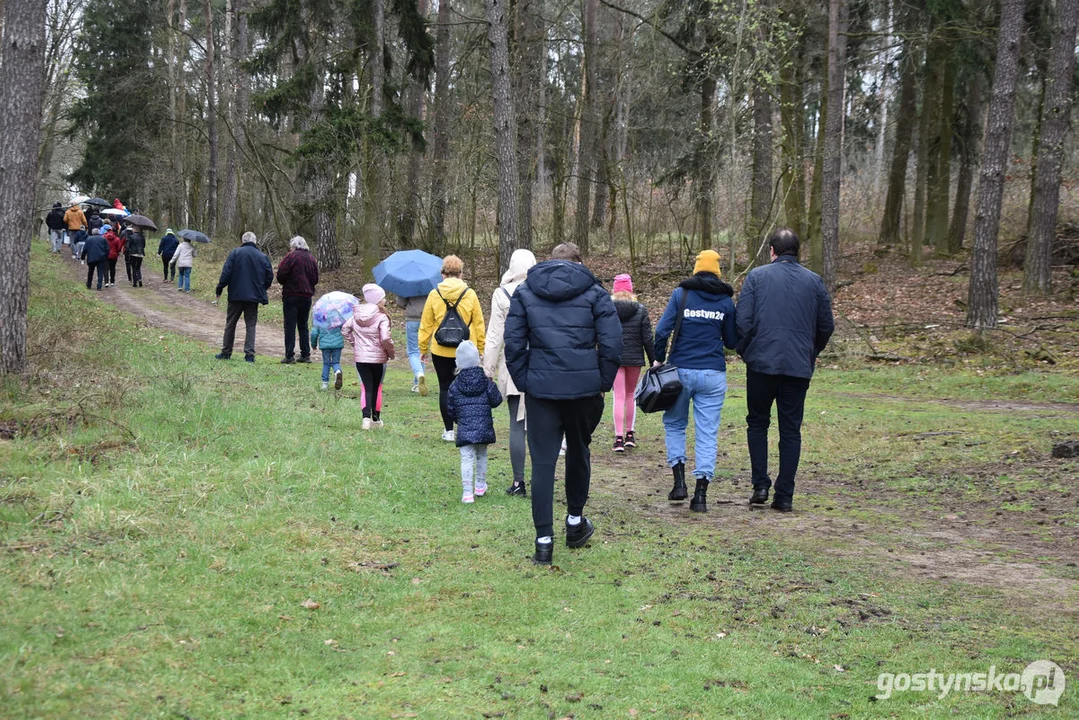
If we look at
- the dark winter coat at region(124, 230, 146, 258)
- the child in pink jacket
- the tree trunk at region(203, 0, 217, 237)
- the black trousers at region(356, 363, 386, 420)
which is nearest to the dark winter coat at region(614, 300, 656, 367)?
the child in pink jacket

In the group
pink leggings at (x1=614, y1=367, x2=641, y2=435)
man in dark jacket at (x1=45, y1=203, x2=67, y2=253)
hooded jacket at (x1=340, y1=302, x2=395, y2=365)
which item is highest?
man in dark jacket at (x1=45, y1=203, x2=67, y2=253)

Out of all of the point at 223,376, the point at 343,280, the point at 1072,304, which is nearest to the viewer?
the point at 223,376

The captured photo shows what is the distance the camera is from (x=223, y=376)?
13.2 metres


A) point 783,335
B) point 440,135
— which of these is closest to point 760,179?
point 440,135

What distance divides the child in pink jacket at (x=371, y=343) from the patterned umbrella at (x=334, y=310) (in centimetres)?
166

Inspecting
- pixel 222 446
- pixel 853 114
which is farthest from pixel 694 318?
pixel 853 114

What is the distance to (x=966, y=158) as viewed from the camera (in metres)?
28.4

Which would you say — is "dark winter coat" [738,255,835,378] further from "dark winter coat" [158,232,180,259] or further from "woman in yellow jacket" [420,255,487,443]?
"dark winter coat" [158,232,180,259]

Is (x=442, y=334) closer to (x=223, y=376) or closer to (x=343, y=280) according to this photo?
(x=223, y=376)

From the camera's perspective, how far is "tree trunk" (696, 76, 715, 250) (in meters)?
25.4

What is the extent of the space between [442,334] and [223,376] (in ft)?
16.9

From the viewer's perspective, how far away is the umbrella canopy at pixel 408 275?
1272cm

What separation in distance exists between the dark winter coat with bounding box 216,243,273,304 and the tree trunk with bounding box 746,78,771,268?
11.1m

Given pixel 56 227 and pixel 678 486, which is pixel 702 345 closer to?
pixel 678 486
